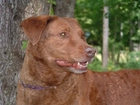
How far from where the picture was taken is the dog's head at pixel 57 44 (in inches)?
176

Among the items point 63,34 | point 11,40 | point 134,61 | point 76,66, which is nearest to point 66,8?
point 134,61

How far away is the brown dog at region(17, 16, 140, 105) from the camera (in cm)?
454

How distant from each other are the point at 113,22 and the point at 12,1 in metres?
16.0

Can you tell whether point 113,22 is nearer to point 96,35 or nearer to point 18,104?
point 96,35

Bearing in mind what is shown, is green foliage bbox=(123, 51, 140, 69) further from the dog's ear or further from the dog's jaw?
the dog's ear

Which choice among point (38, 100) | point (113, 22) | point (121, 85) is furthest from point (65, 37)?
point (113, 22)

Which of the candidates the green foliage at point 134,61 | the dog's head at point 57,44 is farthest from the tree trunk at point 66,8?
the dog's head at point 57,44

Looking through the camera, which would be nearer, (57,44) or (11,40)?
(57,44)

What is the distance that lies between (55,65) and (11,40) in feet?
5.59

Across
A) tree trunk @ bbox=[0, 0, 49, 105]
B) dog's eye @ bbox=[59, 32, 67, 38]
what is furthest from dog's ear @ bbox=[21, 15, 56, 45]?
tree trunk @ bbox=[0, 0, 49, 105]

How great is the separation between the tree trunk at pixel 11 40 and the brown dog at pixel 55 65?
1213 mm

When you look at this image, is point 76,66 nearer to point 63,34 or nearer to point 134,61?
point 63,34

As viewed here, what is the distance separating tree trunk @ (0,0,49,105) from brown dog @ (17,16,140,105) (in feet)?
3.98

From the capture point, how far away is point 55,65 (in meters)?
4.65
